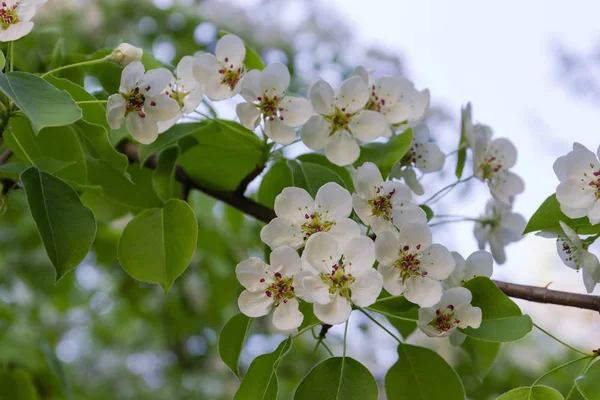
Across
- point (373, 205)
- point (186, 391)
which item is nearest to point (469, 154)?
point (373, 205)

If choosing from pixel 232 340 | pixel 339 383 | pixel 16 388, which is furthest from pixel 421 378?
pixel 16 388

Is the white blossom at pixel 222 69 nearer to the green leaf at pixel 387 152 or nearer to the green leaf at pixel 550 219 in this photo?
the green leaf at pixel 387 152

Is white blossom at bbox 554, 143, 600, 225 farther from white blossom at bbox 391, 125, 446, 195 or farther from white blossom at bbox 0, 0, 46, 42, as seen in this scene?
white blossom at bbox 0, 0, 46, 42

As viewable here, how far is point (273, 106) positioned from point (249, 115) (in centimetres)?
3

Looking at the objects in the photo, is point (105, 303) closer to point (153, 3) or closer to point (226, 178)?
point (153, 3)

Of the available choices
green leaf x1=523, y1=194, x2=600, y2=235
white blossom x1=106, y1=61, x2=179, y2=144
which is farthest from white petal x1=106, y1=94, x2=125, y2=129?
green leaf x1=523, y1=194, x2=600, y2=235

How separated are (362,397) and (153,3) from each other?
2127 mm

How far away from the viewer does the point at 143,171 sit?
902mm

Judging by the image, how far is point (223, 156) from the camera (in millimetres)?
874

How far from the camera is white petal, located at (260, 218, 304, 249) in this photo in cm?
68

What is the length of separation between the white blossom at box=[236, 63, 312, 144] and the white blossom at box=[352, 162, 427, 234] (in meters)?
0.12

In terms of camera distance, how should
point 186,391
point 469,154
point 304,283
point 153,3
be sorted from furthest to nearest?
1. point 153,3
2. point 186,391
3. point 469,154
4. point 304,283

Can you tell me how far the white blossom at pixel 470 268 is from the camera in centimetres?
73

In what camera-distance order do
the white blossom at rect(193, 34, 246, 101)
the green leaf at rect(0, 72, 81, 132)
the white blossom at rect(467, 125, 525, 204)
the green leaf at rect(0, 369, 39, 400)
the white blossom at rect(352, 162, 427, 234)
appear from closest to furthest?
the green leaf at rect(0, 72, 81, 132) < the white blossom at rect(352, 162, 427, 234) < the white blossom at rect(193, 34, 246, 101) < the white blossom at rect(467, 125, 525, 204) < the green leaf at rect(0, 369, 39, 400)
